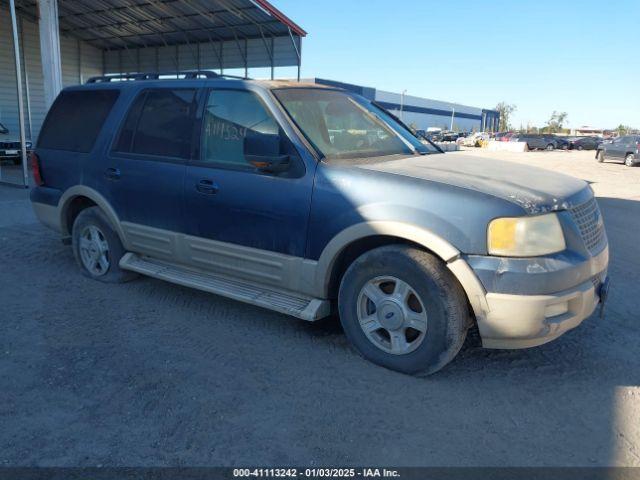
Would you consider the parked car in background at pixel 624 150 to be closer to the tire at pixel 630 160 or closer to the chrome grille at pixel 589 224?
the tire at pixel 630 160

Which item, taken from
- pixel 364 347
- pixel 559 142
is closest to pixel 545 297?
pixel 364 347

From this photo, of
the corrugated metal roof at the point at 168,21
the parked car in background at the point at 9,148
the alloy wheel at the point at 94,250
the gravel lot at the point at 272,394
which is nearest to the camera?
the gravel lot at the point at 272,394

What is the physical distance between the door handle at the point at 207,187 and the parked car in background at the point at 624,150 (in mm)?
25246

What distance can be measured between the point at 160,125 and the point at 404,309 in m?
2.66

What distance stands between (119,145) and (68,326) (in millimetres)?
1674

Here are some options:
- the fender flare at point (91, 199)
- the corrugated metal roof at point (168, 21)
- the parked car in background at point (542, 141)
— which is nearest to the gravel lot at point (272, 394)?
the fender flare at point (91, 199)

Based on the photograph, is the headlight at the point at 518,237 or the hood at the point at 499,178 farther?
the hood at the point at 499,178

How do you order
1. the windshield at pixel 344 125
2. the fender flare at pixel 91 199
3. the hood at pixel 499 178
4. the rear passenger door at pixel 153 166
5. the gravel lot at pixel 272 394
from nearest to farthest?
the gravel lot at pixel 272 394 → the hood at pixel 499 178 → the windshield at pixel 344 125 → the rear passenger door at pixel 153 166 → the fender flare at pixel 91 199

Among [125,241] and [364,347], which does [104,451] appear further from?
[125,241]

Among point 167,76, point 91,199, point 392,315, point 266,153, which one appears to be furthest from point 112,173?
point 392,315

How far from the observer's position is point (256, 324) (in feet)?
14.0

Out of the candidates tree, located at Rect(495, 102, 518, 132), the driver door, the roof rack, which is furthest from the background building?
the driver door

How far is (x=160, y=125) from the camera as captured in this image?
4.59 metres

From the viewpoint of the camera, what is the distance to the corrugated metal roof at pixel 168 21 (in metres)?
15.2
